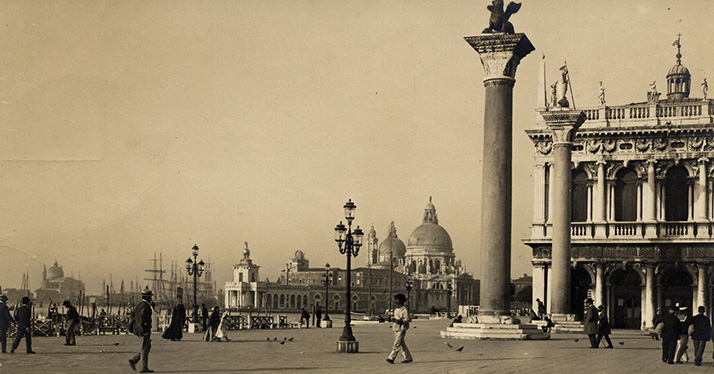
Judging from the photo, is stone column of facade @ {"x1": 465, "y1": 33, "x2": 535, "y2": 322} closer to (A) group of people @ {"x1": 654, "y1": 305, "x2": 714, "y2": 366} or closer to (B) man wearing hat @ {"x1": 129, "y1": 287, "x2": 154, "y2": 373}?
(A) group of people @ {"x1": 654, "y1": 305, "x2": 714, "y2": 366}

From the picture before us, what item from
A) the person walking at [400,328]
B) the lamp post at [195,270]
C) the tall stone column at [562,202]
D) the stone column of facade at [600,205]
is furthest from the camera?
the stone column of facade at [600,205]

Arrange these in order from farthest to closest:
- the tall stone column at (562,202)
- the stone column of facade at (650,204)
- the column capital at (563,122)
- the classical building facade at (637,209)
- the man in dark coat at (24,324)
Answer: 1. the stone column of facade at (650,204)
2. the classical building facade at (637,209)
3. the tall stone column at (562,202)
4. the column capital at (563,122)
5. the man in dark coat at (24,324)

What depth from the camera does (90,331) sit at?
41.5 meters

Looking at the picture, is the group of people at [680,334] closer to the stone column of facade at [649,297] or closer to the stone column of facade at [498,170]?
the stone column of facade at [498,170]

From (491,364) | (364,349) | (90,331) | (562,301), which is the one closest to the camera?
(491,364)

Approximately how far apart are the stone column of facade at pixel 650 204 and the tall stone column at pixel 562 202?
11.7 m

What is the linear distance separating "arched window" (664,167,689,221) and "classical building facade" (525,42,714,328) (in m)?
0.05

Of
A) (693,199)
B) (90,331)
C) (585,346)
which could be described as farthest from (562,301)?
(90,331)

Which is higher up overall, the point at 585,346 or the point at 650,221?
the point at 650,221

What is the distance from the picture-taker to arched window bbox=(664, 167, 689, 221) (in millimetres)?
47781

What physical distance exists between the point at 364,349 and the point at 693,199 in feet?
87.4

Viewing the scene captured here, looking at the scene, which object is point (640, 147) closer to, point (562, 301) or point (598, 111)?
point (598, 111)

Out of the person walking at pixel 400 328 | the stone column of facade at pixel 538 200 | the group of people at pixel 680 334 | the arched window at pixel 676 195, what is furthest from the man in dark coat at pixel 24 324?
the arched window at pixel 676 195

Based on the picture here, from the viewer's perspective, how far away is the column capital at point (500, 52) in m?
27.1
